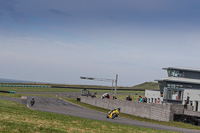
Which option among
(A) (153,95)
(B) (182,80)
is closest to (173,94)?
(B) (182,80)

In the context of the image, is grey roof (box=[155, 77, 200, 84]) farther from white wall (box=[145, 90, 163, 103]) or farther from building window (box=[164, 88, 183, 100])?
building window (box=[164, 88, 183, 100])

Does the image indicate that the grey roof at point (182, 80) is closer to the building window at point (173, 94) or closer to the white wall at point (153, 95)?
the white wall at point (153, 95)

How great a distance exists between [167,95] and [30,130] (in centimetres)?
3305

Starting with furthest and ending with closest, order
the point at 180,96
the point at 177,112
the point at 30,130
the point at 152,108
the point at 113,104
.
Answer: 1. the point at 113,104
2. the point at 180,96
3. the point at 152,108
4. the point at 177,112
5. the point at 30,130

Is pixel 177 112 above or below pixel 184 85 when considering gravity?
below

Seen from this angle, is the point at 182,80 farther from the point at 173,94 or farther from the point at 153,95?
the point at 173,94

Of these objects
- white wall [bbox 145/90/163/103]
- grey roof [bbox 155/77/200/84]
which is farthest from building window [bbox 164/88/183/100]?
white wall [bbox 145/90/163/103]

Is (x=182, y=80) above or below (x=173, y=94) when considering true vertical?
above

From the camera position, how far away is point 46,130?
13.8 metres

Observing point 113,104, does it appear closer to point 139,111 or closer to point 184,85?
point 139,111

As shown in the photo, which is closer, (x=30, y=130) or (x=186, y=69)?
(x=30, y=130)

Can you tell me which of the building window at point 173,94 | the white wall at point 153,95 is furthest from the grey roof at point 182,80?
the building window at point 173,94

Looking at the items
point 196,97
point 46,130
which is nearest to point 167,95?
point 196,97

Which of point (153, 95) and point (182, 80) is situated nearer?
point (182, 80)
